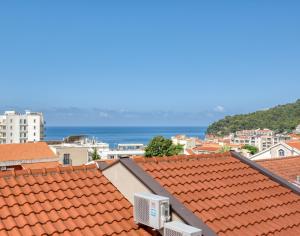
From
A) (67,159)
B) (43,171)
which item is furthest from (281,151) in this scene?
(43,171)

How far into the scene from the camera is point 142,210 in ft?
19.2

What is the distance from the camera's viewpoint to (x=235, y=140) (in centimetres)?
15062

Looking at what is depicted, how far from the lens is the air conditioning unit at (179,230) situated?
5.04 metres

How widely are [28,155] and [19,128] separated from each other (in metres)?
73.5

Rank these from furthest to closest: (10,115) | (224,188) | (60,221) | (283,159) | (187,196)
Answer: (10,115)
(283,159)
(224,188)
(187,196)
(60,221)

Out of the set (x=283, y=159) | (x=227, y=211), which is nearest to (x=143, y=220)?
(x=227, y=211)

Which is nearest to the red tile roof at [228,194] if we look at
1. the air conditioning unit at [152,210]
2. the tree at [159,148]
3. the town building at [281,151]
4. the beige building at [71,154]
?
the air conditioning unit at [152,210]

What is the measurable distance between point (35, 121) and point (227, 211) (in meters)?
118

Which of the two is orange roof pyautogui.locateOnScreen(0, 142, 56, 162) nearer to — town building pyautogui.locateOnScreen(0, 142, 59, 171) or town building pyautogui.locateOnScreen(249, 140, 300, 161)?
town building pyautogui.locateOnScreen(0, 142, 59, 171)

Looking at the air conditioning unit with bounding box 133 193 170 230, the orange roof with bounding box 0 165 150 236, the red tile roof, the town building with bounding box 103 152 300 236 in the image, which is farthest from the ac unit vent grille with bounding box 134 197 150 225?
the red tile roof

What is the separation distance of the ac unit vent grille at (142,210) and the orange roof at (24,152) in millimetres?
43710

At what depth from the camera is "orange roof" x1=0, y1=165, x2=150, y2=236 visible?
552 centimetres

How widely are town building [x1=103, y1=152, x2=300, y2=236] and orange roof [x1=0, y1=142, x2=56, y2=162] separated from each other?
42.4 m

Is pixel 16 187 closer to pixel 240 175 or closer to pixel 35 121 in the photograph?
pixel 240 175
